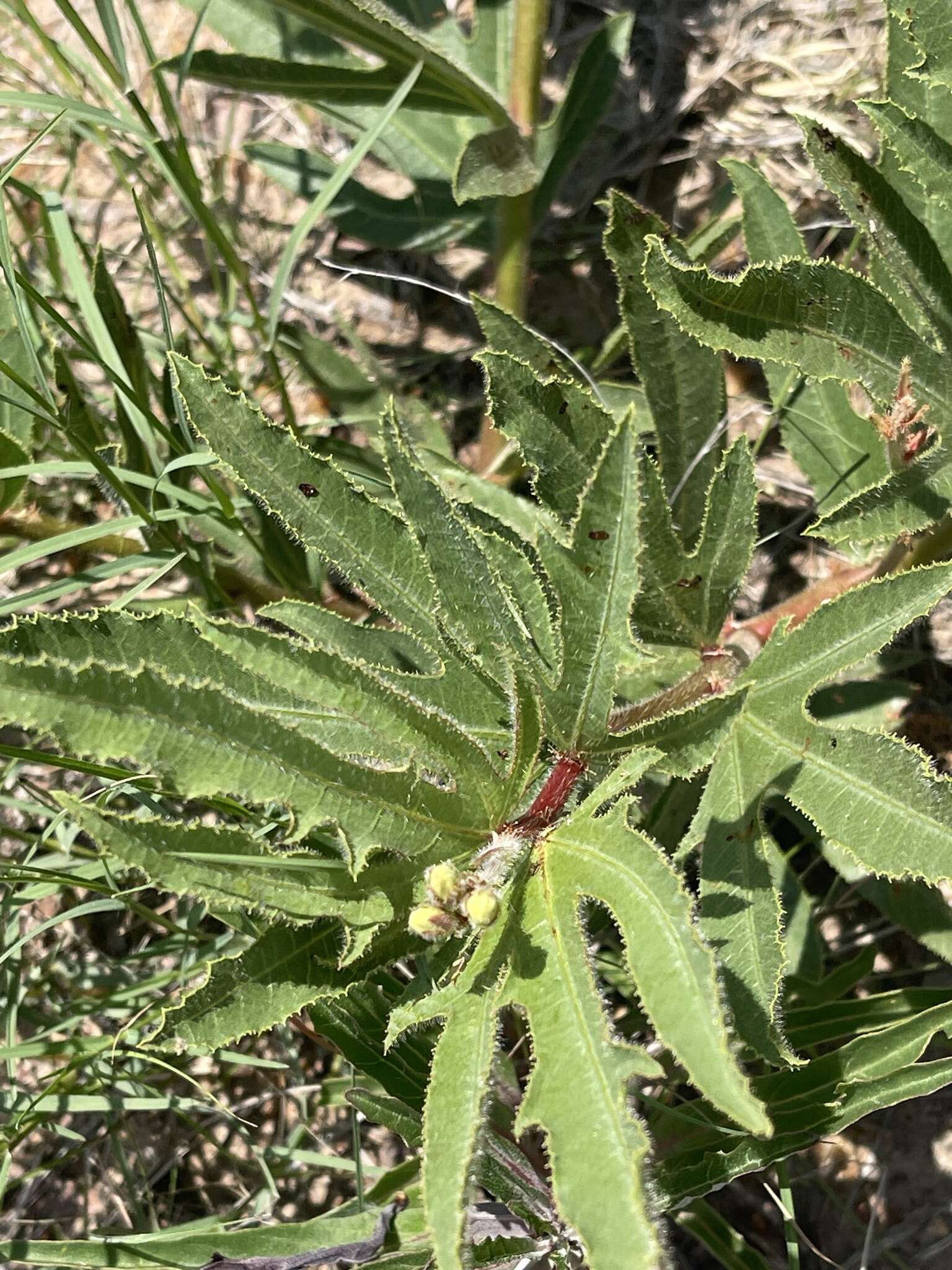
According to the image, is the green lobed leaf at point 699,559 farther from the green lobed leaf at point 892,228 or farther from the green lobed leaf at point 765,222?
the green lobed leaf at point 765,222

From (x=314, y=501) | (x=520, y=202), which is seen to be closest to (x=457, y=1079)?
(x=314, y=501)

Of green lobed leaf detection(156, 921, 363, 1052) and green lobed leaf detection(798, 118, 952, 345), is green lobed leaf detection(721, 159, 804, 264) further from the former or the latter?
green lobed leaf detection(156, 921, 363, 1052)

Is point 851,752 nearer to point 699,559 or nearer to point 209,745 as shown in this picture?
point 699,559

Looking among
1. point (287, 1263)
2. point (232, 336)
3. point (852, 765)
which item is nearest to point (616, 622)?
point (852, 765)

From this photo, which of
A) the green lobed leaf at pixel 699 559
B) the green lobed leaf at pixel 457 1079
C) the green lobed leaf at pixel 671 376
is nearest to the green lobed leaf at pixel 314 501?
the green lobed leaf at pixel 699 559

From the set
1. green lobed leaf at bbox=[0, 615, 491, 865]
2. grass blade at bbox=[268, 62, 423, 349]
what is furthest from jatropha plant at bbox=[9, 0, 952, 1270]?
grass blade at bbox=[268, 62, 423, 349]

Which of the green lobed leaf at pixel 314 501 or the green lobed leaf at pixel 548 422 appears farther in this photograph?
the green lobed leaf at pixel 548 422

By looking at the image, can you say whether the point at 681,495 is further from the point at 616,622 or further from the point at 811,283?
the point at 616,622
